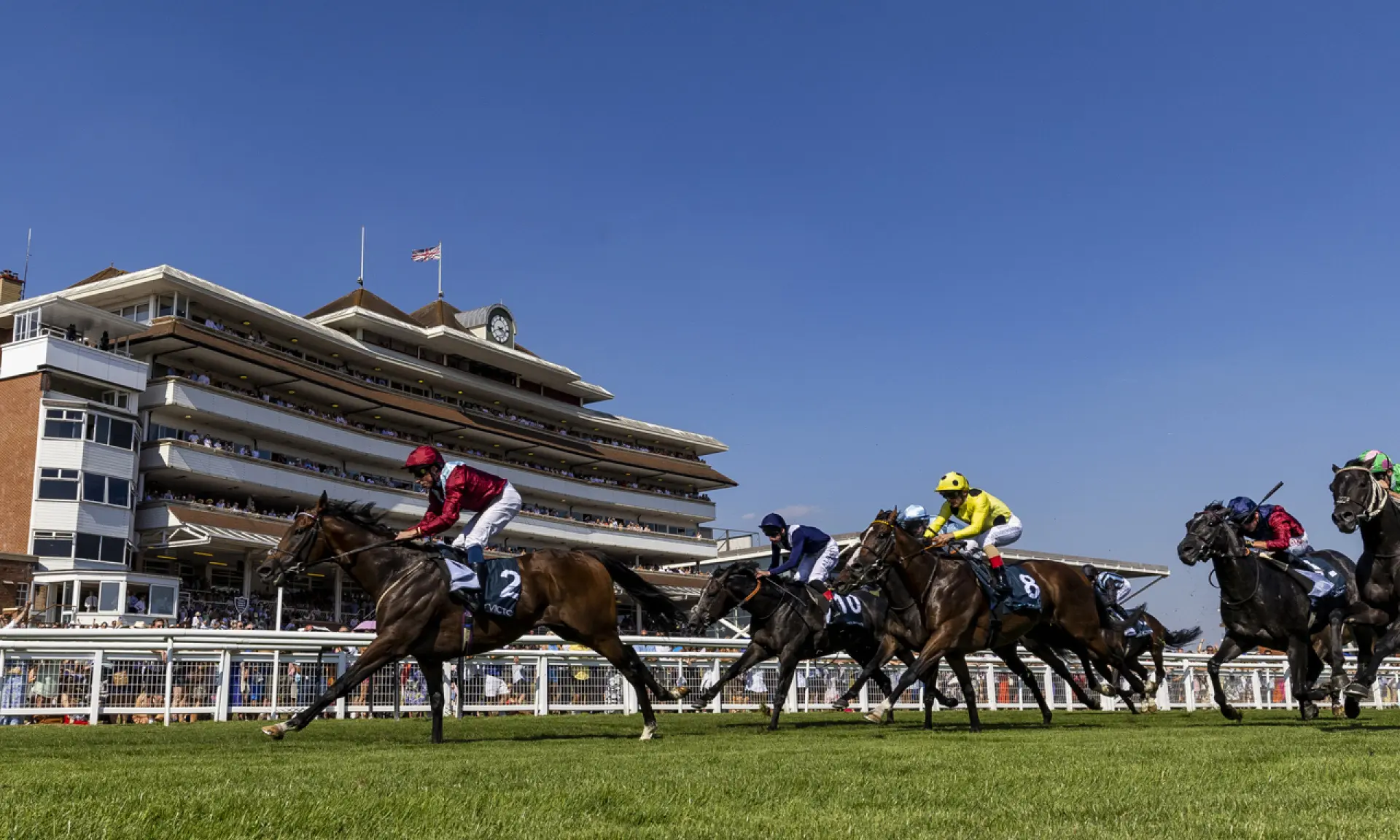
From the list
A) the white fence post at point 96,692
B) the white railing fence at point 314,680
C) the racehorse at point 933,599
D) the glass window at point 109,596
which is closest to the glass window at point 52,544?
the glass window at point 109,596

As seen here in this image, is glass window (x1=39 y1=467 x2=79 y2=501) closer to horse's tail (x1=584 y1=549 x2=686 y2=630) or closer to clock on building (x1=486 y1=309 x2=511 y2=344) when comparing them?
clock on building (x1=486 y1=309 x2=511 y2=344)

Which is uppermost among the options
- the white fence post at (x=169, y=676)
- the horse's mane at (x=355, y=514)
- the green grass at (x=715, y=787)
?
the horse's mane at (x=355, y=514)

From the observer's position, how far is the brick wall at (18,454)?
36188 millimetres

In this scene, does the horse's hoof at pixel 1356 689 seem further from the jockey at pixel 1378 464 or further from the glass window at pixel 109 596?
the glass window at pixel 109 596

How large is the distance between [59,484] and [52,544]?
1.82m

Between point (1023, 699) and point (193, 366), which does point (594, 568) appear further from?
point (193, 366)

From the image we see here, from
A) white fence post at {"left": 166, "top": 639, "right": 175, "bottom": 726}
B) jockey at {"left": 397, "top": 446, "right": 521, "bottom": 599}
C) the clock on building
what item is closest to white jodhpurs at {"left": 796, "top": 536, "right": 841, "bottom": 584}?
jockey at {"left": 397, "top": 446, "right": 521, "bottom": 599}

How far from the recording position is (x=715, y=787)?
4.88 meters

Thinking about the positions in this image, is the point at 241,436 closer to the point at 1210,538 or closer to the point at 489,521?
the point at 489,521

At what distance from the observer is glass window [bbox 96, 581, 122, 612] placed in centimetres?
3478

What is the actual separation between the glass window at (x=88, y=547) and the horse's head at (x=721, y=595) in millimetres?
30582

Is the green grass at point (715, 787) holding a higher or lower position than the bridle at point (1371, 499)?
lower

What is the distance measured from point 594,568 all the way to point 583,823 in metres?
5.92

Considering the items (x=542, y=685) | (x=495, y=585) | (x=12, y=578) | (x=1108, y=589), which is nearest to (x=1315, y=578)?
(x=1108, y=589)
